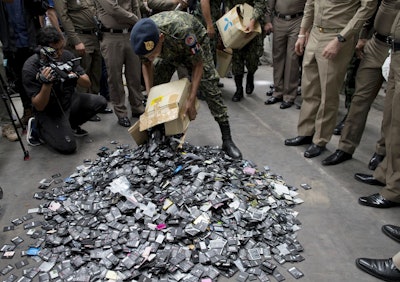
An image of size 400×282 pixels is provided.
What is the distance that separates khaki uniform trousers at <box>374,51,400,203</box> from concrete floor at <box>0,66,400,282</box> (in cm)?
15

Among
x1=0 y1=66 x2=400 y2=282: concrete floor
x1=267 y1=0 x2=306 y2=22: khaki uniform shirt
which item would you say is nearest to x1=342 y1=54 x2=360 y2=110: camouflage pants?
x1=0 y1=66 x2=400 y2=282: concrete floor

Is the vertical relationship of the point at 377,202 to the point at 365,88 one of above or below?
below

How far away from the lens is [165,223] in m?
2.15

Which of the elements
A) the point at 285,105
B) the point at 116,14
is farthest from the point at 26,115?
the point at 285,105

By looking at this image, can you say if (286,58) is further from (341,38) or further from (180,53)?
(180,53)

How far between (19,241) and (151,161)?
1036mm

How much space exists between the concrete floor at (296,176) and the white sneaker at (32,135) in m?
0.09

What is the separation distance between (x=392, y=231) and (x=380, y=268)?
0.42 metres

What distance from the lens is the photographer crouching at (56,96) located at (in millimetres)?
3000

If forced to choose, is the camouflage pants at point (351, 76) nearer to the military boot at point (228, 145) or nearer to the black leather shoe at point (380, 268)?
the military boot at point (228, 145)

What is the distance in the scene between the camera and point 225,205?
90.4 inches

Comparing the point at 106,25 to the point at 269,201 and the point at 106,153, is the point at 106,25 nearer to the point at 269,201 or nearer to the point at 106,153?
the point at 106,153

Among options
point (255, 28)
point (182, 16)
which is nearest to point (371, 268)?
point (182, 16)

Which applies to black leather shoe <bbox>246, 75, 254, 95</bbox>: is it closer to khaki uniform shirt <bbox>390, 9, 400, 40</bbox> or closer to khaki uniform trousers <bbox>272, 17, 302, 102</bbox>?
khaki uniform trousers <bbox>272, 17, 302, 102</bbox>
